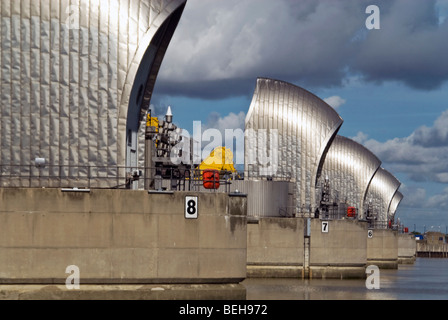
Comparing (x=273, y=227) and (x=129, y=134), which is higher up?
(x=129, y=134)

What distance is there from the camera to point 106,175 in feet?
140

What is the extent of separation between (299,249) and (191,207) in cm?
3628

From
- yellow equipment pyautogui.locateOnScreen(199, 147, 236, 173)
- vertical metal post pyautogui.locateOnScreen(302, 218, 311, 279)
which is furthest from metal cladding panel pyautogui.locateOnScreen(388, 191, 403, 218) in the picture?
vertical metal post pyautogui.locateOnScreen(302, 218, 311, 279)

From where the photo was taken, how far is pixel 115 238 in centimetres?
4012

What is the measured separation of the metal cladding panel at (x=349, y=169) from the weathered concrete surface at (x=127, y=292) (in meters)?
69.0

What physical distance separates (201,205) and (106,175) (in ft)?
15.8

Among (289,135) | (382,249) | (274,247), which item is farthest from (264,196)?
(382,249)

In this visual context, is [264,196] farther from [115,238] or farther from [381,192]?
[381,192]

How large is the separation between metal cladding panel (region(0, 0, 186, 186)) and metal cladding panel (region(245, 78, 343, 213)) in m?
40.4

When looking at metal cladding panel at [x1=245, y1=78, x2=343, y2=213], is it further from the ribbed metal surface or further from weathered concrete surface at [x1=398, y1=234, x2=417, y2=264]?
weathered concrete surface at [x1=398, y1=234, x2=417, y2=264]

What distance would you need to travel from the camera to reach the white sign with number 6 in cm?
4122

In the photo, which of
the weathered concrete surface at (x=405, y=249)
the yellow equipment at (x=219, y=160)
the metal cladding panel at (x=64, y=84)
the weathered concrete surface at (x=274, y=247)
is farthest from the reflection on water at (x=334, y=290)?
the weathered concrete surface at (x=405, y=249)
